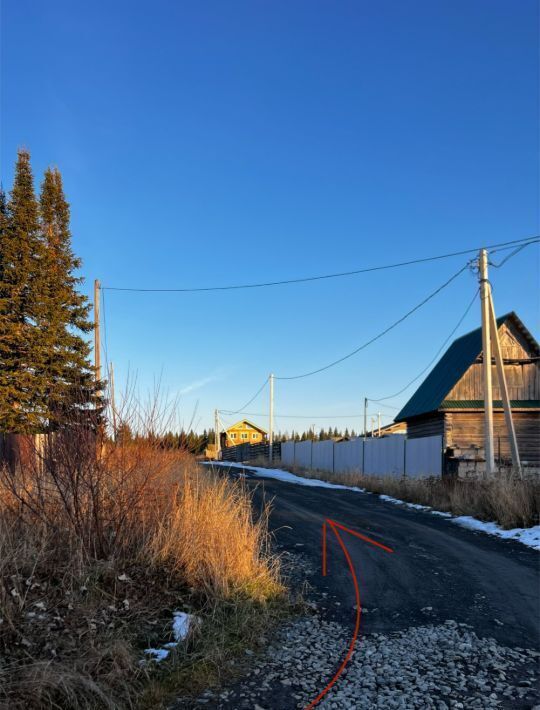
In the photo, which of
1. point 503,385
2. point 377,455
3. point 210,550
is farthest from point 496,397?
point 210,550

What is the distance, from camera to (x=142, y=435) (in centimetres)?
652

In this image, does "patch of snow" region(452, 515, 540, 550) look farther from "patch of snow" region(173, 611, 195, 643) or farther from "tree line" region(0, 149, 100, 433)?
"tree line" region(0, 149, 100, 433)

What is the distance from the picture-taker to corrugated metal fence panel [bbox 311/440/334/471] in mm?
32219

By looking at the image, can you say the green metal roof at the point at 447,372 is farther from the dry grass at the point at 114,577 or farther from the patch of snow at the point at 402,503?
the dry grass at the point at 114,577

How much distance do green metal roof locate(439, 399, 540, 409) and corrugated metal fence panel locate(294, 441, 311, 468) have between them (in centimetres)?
1305

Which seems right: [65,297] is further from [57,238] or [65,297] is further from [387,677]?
[387,677]

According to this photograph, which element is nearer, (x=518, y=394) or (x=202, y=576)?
(x=202, y=576)

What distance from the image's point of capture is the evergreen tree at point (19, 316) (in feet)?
73.3

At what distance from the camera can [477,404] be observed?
78.9 feet

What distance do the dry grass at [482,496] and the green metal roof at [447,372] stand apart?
317 inches

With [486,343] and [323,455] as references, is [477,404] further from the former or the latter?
[323,455]

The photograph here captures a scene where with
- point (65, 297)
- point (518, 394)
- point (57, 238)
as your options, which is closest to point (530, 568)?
point (518, 394)

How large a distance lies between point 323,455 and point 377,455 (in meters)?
7.81

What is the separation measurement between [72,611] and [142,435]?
2505mm
